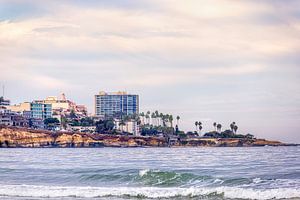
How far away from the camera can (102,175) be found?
1797 inches

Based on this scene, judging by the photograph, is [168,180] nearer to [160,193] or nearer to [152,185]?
[152,185]

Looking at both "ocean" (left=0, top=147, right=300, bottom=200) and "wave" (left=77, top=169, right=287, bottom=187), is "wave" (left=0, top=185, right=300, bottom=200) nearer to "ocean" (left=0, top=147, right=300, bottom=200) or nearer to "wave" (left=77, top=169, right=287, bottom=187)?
"ocean" (left=0, top=147, right=300, bottom=200)

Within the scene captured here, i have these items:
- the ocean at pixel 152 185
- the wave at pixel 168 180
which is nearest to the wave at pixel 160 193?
the ocean at pixel 152 185

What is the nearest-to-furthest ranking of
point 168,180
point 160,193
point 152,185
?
point 160,193, point 152,185, point 168,180

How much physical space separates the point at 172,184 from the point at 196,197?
6609 millimetres

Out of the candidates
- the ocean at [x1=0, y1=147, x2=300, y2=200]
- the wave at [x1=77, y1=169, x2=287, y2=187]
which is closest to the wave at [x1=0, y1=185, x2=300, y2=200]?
the ocean at [x1=0, y1=147, x2=300, y2=200]

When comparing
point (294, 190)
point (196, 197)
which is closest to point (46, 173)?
point (196, 197)

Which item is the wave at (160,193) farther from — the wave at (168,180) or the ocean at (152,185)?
the wave at (168,180)

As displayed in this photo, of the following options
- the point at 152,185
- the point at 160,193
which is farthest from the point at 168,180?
the point at 160,193

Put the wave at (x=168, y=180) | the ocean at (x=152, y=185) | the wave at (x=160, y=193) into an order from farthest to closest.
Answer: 1. the wave at (x=168, y=180)
2. the ocean at (x=152, y=185)
3. the wave at (x=160, y=193)

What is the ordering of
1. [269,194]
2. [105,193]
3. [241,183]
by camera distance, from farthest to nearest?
[241,183]
[105,193]
[269,194]

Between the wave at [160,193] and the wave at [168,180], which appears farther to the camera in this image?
the wave at [168,180]

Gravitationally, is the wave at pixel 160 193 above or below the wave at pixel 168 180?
below

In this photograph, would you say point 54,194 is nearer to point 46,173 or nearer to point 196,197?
point 196,197
